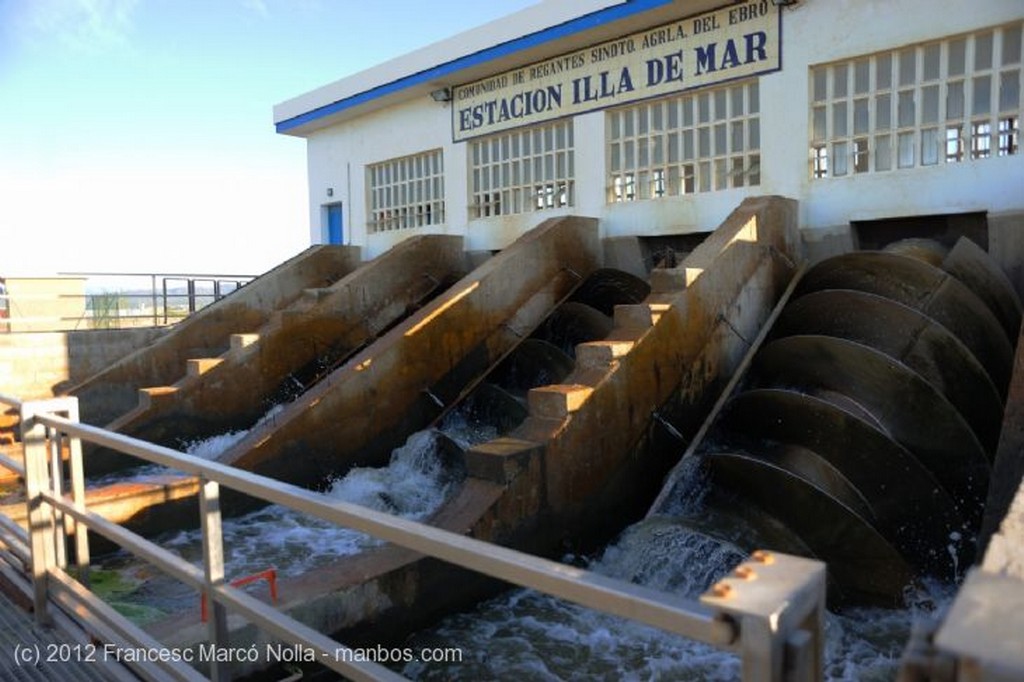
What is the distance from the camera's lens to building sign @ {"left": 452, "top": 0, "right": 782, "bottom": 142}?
9617 mm

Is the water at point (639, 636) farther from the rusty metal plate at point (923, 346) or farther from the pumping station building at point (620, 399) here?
the rusty metal plate at point (923, 346)

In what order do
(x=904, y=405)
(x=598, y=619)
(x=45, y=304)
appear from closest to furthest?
(x=598, y=619), (x=904, y=405), (x=45, y=304)

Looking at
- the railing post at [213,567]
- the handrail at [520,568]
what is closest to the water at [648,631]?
the railing post at [213,567]

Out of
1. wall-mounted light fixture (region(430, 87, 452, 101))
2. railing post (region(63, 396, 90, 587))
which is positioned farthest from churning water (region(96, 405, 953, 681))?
wall-mounted light fixture (region(430, 87, 452, 101))

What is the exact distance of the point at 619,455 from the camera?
7059 mm

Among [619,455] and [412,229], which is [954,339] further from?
[412,229]

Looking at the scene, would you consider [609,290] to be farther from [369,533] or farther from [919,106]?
[369,533]

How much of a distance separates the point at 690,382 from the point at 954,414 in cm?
231

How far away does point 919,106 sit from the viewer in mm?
8312

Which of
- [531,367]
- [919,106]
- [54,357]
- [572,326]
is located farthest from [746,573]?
[54,357]

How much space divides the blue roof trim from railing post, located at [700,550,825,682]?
957cm

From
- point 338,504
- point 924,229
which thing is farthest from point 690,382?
point 338,504

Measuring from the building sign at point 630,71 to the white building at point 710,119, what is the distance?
24 mm

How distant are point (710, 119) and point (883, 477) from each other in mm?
5738
